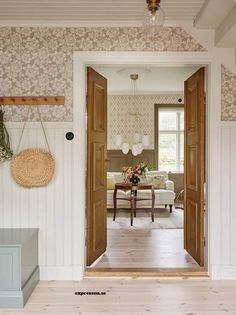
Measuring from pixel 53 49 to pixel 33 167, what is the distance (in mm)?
1222

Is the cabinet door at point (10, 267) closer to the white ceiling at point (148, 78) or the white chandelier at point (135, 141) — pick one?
the white ceiling at point (148, 78)

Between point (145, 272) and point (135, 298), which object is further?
point (145, 272)

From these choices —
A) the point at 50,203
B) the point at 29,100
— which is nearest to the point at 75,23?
the point at 29,100

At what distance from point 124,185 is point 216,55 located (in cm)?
340

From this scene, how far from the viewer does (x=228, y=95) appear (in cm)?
372

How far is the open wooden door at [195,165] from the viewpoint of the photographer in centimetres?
395

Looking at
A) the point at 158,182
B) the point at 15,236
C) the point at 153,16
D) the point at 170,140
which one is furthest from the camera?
the point at 170,140

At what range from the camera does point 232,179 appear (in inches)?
148

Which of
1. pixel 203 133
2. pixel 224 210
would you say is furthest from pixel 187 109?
pixel 224 210

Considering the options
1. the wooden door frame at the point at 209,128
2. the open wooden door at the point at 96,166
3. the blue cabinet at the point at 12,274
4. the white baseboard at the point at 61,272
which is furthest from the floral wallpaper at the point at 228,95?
the blue cabinet at the point at 12,274

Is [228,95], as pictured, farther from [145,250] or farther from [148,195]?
[148,195]

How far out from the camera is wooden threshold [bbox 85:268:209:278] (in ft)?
12.5

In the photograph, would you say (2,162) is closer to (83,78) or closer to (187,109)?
(83,78)

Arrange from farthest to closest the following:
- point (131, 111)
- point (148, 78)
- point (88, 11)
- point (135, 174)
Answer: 1. point (131, 111)
2. point (148, 78)
3. point (135, 174)
4. point (88, 11)
